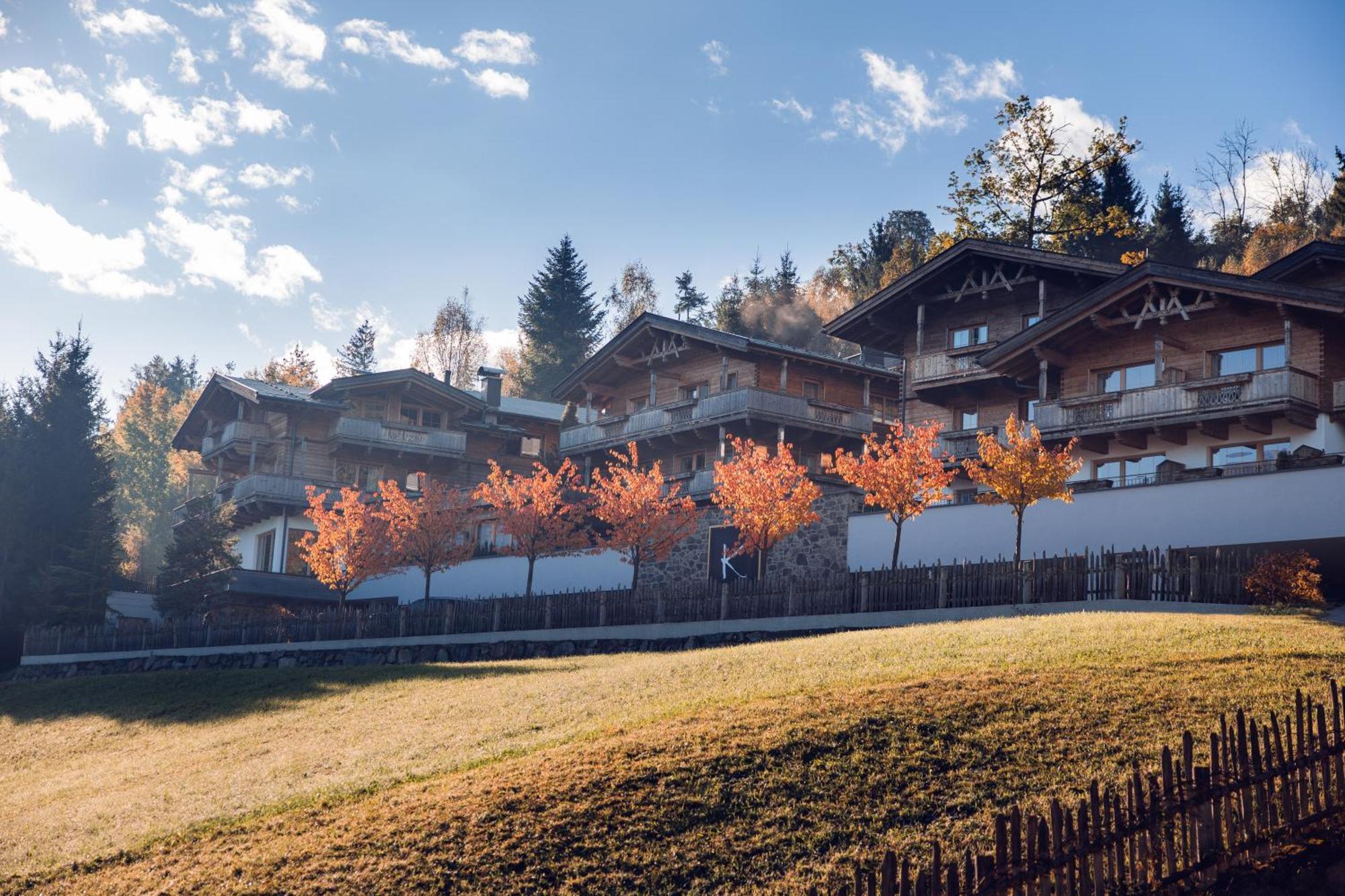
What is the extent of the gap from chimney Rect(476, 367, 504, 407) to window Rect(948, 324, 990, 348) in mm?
27757

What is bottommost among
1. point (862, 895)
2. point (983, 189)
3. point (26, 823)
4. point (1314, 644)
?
point (26, 823)

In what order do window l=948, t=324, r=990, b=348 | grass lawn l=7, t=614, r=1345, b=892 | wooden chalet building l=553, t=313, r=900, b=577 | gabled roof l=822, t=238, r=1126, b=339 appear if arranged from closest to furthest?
1. grass lawn l=7, t=614, r=1345, b=892
2. gabled roof l=822, t=238, r=1126, b=339
3. window l=948, t=324, r=990, b=348
4. wooden chalet building l=553, t=313, r=900, b=577

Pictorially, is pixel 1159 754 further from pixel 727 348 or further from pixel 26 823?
pixel 727 348

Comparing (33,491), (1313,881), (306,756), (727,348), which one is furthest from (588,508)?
(1313,881)

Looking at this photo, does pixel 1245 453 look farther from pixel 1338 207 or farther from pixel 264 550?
pixel 264 550

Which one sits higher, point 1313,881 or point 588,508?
point 588,508

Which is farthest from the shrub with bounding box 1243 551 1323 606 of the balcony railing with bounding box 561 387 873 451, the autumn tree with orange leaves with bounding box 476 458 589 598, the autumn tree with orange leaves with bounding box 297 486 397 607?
the autumn tree with orange leaves with bounding box 297 486 397 607

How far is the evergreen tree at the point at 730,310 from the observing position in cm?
9100

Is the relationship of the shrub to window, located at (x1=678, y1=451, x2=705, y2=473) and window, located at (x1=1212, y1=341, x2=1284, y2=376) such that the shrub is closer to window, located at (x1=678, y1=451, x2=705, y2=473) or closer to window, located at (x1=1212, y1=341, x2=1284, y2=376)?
window, located at (x1=1212, y1=341, x2=1284, y2=376)

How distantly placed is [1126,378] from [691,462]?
66.2 ft

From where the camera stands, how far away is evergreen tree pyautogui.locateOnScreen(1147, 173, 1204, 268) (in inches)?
3017

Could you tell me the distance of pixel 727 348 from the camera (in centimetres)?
5447

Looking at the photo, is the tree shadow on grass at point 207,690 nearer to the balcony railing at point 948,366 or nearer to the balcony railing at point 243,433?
the balcony railing at point 948,366

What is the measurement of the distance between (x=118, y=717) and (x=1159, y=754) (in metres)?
28.6
